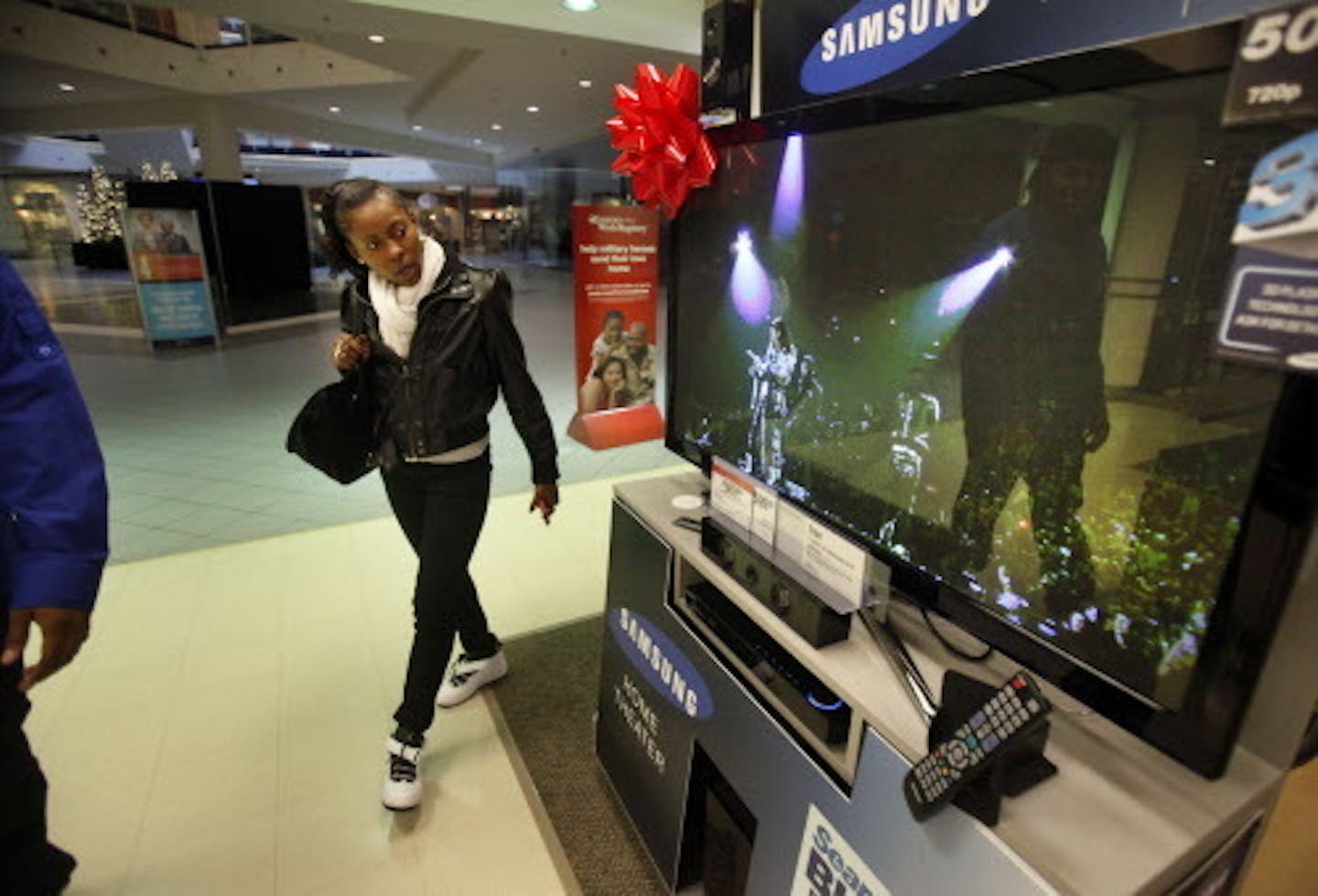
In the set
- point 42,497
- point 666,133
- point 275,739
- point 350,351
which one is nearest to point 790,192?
point 666,133

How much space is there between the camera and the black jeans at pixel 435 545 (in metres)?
1.66

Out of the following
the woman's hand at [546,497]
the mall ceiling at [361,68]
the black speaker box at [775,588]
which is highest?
the mall ceiling at [361,68]

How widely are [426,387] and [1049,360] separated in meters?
1.30

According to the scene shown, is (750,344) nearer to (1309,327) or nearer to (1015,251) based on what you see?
(1015,251)

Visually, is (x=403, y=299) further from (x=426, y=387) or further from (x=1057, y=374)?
Answer: (x=1057, y=374)

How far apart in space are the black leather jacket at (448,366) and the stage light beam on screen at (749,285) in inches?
23.6

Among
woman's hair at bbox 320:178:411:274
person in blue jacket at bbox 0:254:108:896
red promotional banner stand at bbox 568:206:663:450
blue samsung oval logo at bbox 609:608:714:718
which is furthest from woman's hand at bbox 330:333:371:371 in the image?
red promotional banner stand at bbox 568:206:663:450

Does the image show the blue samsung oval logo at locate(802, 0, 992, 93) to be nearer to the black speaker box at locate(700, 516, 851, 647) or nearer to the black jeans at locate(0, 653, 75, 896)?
the black speaker box at locate(700, 516, 851, 647)

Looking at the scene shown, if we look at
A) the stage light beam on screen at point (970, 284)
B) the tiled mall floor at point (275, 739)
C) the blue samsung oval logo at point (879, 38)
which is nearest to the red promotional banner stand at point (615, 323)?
the tiled mall floor at point (275, 739)

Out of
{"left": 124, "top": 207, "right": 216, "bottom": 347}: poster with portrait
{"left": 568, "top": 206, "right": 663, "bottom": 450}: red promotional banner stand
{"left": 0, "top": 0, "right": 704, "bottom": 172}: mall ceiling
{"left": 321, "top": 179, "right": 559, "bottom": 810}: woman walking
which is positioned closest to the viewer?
{"left": 321, "top": 179, "right": 559, "bottom": 810}: woman walking

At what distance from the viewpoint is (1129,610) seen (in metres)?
0.78

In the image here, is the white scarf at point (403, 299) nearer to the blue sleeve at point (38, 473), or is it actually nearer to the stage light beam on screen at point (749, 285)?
the blue sleeve at point (38, 473)

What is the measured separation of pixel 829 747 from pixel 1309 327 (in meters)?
0.80

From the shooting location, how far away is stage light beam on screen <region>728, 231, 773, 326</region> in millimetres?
1300
